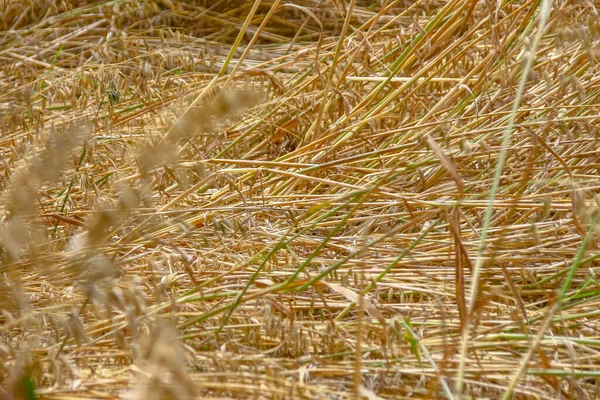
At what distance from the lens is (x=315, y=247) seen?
1.32 m

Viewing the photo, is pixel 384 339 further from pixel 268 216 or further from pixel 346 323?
pixel 268 216

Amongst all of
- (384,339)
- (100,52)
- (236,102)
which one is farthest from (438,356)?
(100,52)

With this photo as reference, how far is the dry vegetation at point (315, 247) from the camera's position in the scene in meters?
→ 0.78

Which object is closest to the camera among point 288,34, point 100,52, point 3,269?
point 3,269

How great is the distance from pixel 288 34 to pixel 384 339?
253 cm

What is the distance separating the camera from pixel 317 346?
951mm

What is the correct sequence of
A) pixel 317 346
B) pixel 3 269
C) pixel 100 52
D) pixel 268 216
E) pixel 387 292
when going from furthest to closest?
pixel 100 52 < pixel 268 216 < pixel 387 292 < pixel 317 346 < pixel 3 269

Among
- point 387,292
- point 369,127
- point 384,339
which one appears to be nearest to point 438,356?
point 384,339

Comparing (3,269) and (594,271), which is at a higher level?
(594,271)

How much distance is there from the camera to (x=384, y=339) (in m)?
0.89

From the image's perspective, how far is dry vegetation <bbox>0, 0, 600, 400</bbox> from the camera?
78 cm

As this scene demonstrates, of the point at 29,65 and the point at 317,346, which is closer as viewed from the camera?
the point at 317,346

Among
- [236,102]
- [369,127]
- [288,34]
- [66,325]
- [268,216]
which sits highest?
[288,34]

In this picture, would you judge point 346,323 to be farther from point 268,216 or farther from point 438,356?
point 268,216
